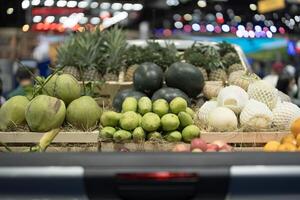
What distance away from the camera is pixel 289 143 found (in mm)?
2809

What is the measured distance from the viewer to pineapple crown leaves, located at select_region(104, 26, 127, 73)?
17.7 feet

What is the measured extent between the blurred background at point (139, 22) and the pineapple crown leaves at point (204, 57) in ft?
9.93

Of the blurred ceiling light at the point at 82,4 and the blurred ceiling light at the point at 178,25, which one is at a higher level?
the blurred ceiling light at the point at 82,4

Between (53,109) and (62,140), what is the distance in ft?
0.73

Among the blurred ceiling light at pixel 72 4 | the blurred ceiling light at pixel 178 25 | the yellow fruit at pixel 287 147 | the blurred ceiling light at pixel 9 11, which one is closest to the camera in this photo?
the yellow fruit at pixel 287 147

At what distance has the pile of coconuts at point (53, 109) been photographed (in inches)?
123

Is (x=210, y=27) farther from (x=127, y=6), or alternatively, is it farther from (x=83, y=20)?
(x=83, y=20)

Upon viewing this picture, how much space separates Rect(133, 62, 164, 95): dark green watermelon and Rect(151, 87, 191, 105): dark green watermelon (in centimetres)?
15

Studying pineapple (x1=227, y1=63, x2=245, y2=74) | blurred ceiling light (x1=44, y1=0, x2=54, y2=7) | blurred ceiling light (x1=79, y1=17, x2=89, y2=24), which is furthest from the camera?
blurred ceiling light (x1=79, y1=17, x2=89, y2=24)

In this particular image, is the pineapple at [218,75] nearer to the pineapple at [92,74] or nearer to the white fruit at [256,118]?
the pineapple at [92,74]

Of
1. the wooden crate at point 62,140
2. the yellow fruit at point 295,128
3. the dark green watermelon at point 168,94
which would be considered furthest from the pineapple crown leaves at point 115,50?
the yellow fruit at point 295,128

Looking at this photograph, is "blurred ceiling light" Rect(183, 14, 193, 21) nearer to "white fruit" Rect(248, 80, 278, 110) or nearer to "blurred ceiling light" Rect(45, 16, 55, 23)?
"blurred ceiling light" Rect(45, 16, 55, 23)

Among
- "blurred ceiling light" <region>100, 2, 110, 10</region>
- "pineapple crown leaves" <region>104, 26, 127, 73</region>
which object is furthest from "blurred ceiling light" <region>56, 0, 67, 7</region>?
"pineapple crown leaves" <region>104, 26, 127, 73</region>

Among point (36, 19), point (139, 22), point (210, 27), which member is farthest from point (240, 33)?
point (36, 19)
